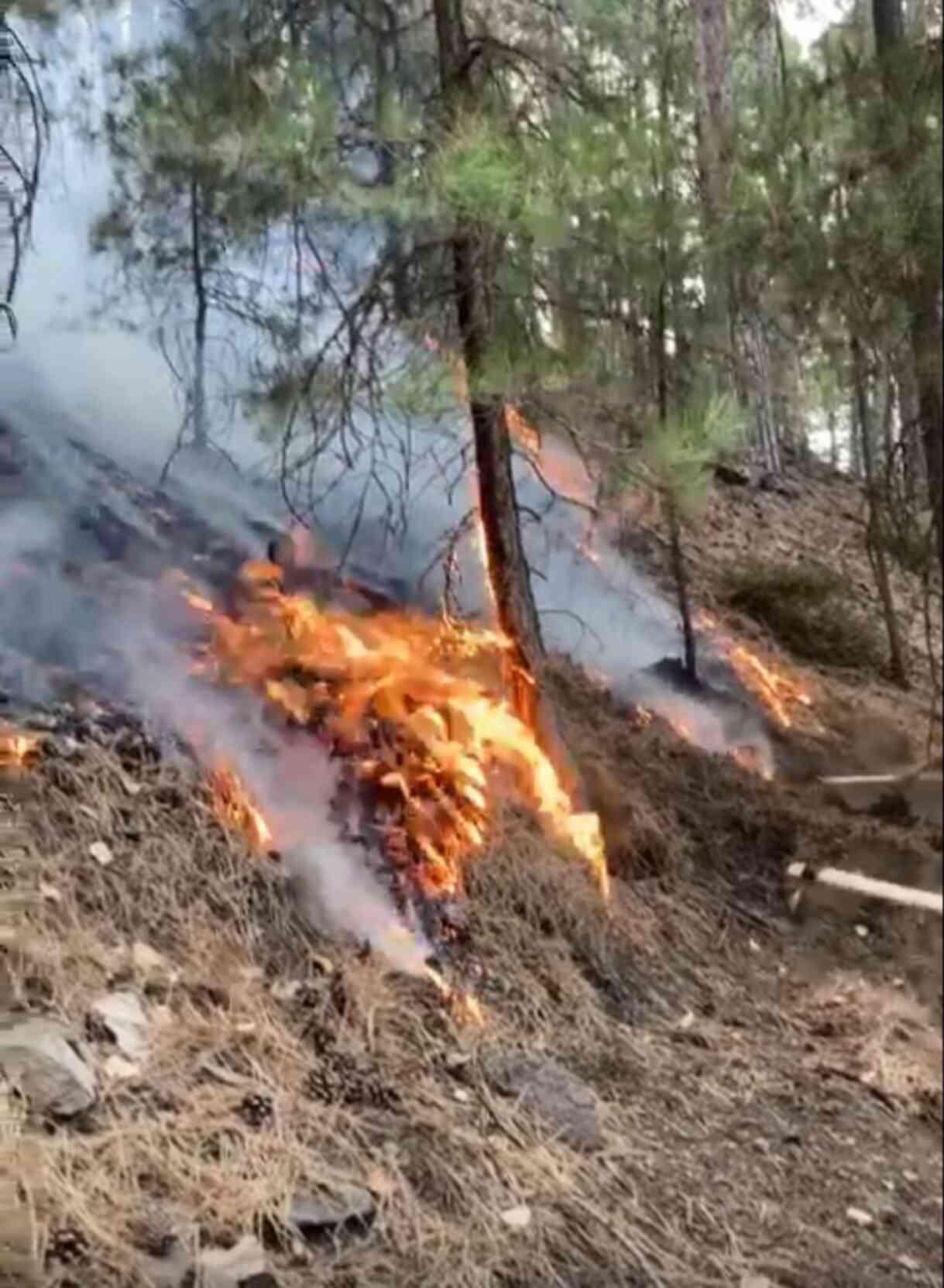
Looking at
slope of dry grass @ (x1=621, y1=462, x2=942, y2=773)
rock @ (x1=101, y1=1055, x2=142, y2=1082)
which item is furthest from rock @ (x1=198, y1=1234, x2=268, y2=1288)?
slope of dry grass @ (x1=621, y1=462, x2=942, y2=773)

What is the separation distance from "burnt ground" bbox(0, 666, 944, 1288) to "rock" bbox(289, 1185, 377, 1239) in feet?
0.03

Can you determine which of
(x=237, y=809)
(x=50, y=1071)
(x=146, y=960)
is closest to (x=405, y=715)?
(x=237, y=809)

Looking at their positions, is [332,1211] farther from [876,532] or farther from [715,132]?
[715,132]

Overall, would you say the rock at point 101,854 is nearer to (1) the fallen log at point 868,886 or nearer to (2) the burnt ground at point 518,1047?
(2) the burnt ground at point 518,1047

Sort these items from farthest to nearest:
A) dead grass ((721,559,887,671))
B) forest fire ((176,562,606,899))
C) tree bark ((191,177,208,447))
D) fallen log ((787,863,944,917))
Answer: tree bark ((191,177,208,447)) < forest fire ((176,562,606,899)) < dead grass ((721,559,887,671)) < fallen log ((787,863,944,917))

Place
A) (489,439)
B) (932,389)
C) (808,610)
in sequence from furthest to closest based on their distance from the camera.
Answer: (489,439) → (808,610) → (932,389)

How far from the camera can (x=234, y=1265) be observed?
1.19 meters

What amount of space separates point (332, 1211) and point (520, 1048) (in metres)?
0.18

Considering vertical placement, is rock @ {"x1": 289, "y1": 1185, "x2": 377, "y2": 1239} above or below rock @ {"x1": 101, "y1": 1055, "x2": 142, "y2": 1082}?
below

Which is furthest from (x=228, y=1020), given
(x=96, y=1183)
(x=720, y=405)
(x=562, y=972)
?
(x=720, y=405)

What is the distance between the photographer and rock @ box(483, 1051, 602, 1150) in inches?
43.9

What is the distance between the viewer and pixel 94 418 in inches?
51.1

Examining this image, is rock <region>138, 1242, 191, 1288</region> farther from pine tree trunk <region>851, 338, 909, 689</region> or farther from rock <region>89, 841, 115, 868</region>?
pine tree trunk <region>851, 338, 909, 689</region>

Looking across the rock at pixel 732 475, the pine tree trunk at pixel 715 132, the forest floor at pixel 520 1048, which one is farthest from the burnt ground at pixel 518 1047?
the pine tree trunk at pixel 715 132
